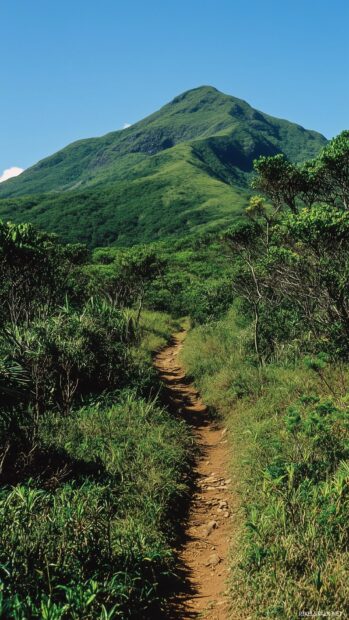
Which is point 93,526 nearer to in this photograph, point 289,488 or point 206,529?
point 206,529

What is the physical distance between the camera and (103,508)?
5945 millimetres

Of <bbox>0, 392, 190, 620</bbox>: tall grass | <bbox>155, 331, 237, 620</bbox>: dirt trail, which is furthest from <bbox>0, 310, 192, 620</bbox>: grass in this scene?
<bbox>155, 331, 237, 620</bbox>: dirt trail

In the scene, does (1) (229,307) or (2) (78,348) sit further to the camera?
(1) (229,307)

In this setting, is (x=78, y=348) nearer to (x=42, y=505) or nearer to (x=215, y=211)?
(x=42, y=505)

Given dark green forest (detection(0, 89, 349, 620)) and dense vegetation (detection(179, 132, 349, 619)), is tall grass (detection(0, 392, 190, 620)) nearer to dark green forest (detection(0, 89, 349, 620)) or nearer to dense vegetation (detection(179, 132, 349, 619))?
dark green forest (detection(0, 89, 349, 620))

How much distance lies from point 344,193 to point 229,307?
8.82 meters

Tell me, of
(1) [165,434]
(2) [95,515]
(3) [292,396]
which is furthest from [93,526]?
(3) [292,396]

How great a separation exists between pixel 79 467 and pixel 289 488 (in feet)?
11.2

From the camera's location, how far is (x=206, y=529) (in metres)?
6.46

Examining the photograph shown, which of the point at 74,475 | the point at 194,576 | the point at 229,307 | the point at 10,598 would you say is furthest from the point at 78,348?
the point at 229,307

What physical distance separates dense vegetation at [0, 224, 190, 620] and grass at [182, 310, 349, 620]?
113cm

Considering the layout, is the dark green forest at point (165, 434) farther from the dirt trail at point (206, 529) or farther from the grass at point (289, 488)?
the dirt trail at point (206, 529)

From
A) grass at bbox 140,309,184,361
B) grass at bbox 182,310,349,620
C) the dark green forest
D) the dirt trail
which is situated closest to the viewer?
grass at bbox 182,310,349,620

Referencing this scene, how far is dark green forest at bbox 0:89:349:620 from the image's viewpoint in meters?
4.62
